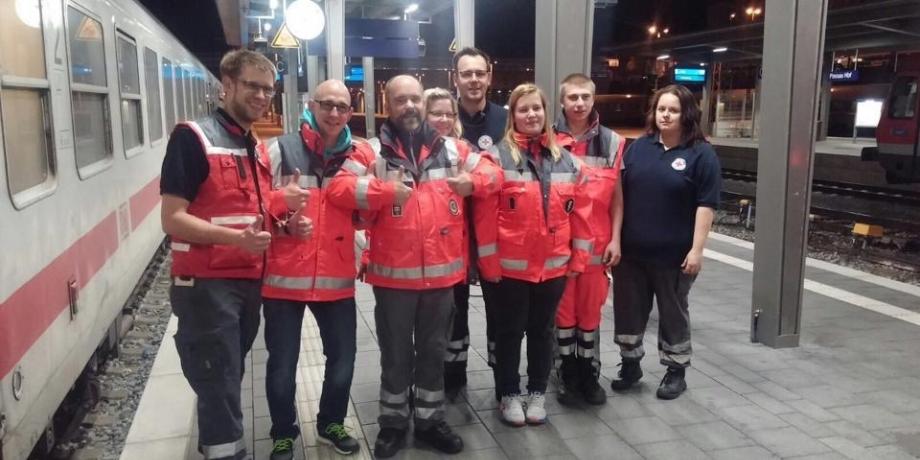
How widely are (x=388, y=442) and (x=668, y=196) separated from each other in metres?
2.09

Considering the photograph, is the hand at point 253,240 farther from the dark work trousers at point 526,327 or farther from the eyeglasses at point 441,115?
the dark work trousers at point 526,327

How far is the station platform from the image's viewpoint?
12.5ft

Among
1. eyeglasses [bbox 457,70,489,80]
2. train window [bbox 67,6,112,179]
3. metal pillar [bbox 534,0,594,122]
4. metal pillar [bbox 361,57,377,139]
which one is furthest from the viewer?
metal pillar [bbox 361,57,377,139]

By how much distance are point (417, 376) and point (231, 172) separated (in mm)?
1404

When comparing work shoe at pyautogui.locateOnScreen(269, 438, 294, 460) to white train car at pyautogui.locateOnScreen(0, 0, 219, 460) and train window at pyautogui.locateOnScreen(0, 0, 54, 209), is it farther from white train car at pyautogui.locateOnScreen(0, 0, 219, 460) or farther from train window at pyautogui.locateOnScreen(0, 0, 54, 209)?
train window at pyautogui.locateOnScreen(0, 0, 54, 209)

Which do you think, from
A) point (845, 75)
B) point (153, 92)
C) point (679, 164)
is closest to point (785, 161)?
point (679, 164)

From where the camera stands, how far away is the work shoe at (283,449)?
356 cm

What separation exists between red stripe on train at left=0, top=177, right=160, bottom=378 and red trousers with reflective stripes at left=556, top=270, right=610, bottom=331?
8.86 feet

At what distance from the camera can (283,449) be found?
3.57 m

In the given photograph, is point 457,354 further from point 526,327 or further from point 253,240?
point 253,240

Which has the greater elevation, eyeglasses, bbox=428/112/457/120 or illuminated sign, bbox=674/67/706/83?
illuminated sign, bbox=674/67/706/83

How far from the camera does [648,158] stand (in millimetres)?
4395

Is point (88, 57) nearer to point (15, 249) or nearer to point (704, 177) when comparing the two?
point (15, 249)

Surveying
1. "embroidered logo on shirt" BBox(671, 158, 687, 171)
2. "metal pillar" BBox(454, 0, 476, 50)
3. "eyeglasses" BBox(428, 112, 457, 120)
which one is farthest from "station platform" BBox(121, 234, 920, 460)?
"metal pillar" BBox(454, 0, 476, 50)
